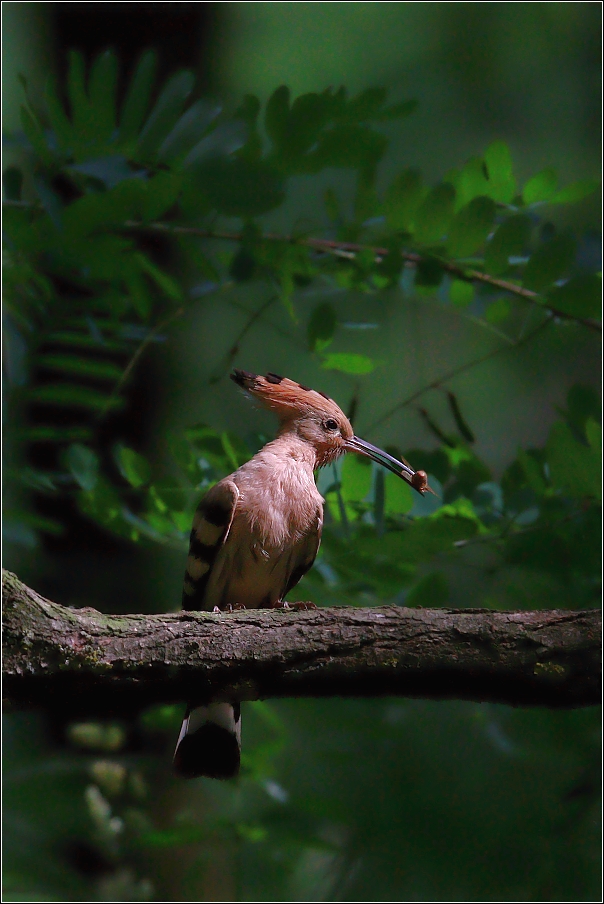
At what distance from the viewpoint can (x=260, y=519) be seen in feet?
7.73

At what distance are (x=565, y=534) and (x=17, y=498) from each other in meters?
2.15

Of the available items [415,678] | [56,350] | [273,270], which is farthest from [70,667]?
[56,350]

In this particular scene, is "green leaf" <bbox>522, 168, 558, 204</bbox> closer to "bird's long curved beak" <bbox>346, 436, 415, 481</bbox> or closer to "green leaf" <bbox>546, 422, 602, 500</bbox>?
"green leaf" <bbox>546, 422, 602, 500</bbox>

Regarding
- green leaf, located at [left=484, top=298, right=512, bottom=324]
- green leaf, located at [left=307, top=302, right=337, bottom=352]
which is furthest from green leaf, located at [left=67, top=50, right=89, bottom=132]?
green leaf, located at [left=484, top=298, right=512, bottom=324]

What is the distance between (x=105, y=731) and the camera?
3465mm

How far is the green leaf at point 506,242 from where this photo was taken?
8.79 ft

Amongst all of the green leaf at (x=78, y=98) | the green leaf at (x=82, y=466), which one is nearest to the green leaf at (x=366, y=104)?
the green leaf at (x=78, y=98)

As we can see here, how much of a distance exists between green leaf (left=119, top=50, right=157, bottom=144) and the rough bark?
1.63m

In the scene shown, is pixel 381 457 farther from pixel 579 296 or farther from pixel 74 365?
pixel 74 365

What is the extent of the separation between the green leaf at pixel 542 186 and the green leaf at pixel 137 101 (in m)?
1.42

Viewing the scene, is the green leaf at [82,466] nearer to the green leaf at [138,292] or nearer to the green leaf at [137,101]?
the green leaf at [138,292]

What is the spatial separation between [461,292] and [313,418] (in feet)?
3.04

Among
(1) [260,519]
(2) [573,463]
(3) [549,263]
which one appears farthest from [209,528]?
(3) [549,263]

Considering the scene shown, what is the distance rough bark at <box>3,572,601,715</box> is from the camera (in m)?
1.71
